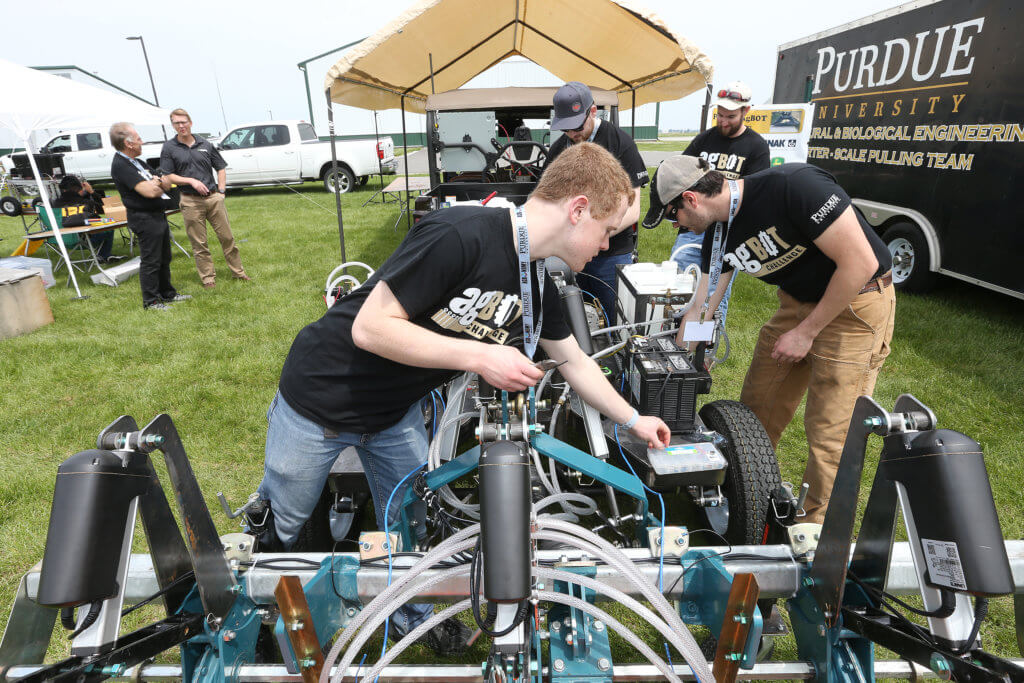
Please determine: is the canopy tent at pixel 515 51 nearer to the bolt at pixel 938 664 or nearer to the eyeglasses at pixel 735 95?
the eyeglasses at pixel 735 95

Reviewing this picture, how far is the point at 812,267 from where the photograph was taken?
2.60 metres

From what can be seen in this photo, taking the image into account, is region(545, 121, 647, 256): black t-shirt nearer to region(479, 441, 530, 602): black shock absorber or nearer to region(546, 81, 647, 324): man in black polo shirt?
region(546, 81, 647, 324): man in black polo shirt

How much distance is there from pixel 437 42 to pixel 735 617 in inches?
300

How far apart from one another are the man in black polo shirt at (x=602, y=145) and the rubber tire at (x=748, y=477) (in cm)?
140

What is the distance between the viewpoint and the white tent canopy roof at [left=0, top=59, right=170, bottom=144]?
6613mm

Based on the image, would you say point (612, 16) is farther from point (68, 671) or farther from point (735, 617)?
point (68, 671)

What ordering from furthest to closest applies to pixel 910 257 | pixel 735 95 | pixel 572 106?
pixel 910 257
pixel 735 95
pixel 572 106

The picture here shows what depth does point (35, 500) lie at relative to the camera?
11.1 feet

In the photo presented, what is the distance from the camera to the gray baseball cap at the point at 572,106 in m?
3.77

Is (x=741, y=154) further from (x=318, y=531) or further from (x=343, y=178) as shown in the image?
(x=343, y=178)


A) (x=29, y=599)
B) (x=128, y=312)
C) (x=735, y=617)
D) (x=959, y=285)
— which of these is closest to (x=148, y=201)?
(x=128, y=312)

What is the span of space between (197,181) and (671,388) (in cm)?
667

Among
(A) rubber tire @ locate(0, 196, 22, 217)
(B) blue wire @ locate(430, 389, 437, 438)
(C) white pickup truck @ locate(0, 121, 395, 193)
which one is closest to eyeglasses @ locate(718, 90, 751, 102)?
(B) blue wire @ locate(430, 389, 437, 438)

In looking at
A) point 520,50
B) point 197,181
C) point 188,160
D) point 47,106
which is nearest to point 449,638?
point 197,181
